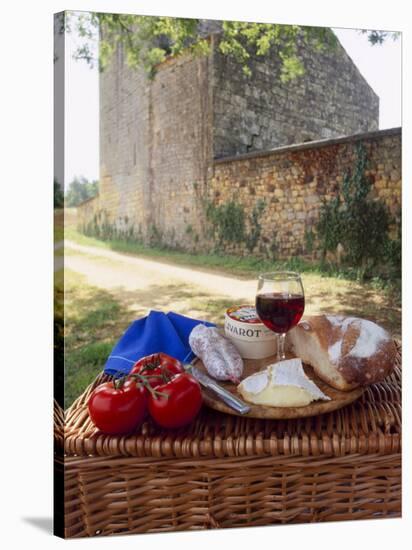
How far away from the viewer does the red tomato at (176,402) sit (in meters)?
1.06

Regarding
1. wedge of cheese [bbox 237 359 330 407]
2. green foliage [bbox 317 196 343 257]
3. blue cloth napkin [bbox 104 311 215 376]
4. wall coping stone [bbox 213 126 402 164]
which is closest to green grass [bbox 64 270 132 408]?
green foliage [bbox 317 196 343 257]

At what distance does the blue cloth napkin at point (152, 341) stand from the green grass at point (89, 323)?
2056 mm

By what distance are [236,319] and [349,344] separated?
0.91ft

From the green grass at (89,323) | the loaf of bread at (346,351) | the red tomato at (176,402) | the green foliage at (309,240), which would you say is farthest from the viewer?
the green foliage at (309,240)

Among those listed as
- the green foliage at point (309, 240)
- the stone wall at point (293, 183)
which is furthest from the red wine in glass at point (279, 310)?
the green foliage at point (309, 240)

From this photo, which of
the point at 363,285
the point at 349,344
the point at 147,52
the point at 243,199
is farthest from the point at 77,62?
the point at 243,199

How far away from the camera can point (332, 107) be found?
4.10 m

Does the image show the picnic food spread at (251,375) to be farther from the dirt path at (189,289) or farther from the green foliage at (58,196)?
the dirt path at (189,289)

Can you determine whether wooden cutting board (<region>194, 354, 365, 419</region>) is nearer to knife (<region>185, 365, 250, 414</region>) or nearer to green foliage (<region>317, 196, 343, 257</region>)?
knife (<region>185, 365, 250, 414</region>)

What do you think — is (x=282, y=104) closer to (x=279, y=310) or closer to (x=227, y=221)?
(x=227, y=221)

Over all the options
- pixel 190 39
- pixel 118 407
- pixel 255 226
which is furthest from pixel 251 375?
pixel 255 226

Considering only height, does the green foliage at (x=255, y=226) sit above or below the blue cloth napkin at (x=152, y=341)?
above

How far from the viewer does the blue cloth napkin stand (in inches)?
56.5

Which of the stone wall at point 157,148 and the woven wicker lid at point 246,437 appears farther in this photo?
the stone wall at point 157,148
